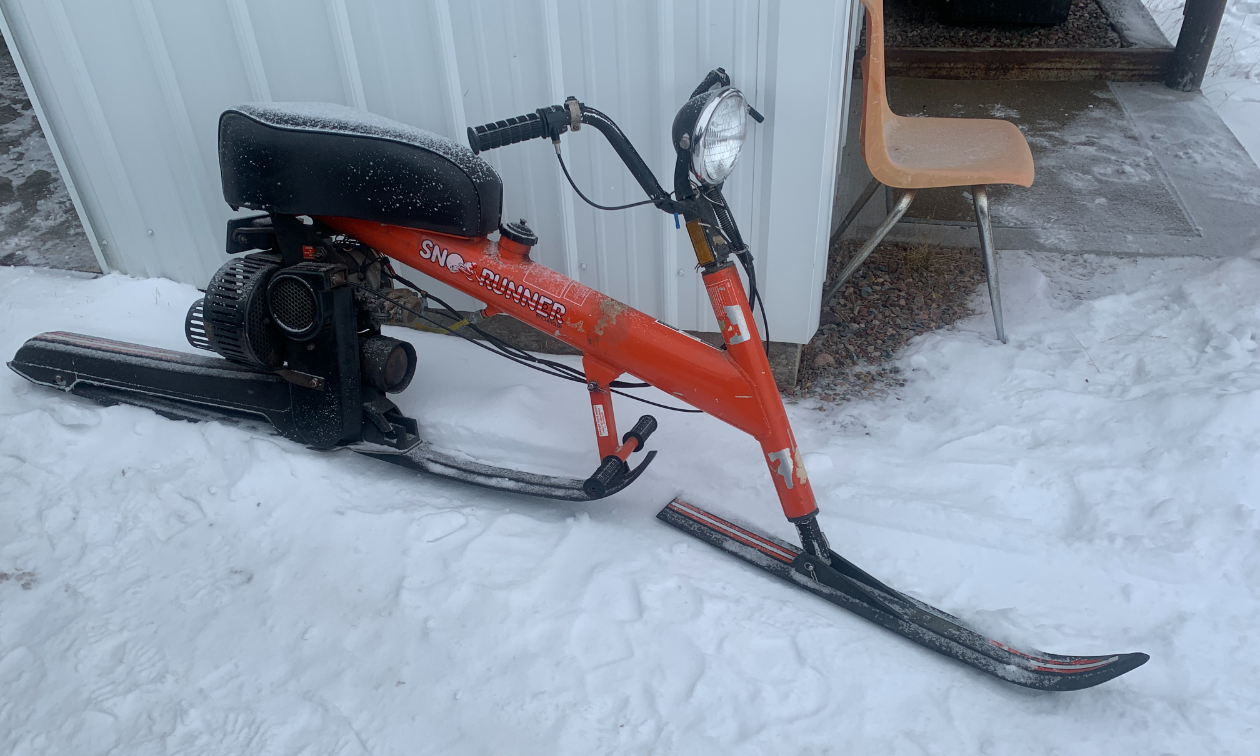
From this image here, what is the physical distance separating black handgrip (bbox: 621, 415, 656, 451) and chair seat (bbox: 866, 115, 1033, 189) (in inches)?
48.8

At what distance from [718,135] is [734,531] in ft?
3.41

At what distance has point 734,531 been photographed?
220 centimetres

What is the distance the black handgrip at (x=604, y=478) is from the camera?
2.17 meters

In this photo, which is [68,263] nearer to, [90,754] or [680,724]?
[90,754]

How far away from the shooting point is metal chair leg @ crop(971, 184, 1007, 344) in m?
2.91

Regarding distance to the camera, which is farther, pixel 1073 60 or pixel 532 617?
pixel 1073 60

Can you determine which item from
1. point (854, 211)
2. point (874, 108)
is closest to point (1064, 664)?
point (874, 108)

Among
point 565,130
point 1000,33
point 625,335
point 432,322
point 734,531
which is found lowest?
point 734,531

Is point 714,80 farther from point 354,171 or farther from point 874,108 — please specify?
point 874,108

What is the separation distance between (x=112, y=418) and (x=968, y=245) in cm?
344

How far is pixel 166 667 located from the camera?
5.88 feet

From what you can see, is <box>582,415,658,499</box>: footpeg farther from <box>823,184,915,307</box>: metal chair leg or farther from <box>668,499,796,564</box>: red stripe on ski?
<box>823,184,915,307</box>: metal chair leg

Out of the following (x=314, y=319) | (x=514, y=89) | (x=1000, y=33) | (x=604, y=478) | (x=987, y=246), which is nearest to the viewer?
(x=604, y=478)

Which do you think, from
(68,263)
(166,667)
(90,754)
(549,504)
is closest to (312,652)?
(166,667)
